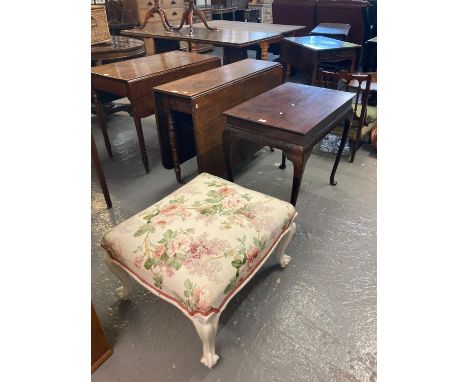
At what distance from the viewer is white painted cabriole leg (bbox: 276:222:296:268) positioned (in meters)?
1.30

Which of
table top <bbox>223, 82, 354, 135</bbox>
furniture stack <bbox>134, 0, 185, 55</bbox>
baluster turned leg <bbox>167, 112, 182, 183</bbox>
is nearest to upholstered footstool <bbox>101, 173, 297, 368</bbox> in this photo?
table top <bbox>223, 82, 354, 135</bbox>

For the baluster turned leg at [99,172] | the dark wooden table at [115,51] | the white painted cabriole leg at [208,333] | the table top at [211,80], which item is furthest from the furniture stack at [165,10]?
the white painted cabriole leg at [208,333]

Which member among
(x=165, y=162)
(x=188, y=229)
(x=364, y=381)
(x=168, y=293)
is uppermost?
(x=188, y=229)

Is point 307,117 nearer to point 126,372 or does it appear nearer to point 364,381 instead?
point 364,381

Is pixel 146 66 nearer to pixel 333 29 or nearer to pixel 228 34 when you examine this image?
pixel 228 34

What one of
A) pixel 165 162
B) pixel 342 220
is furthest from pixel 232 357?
pixel 165 162

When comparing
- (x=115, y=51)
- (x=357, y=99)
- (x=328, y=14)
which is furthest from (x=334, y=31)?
(x=115, y=51)

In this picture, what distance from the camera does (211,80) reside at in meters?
1.88

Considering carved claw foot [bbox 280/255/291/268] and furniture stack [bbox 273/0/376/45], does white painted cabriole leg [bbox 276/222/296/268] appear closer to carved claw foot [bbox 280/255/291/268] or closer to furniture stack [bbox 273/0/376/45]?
carved claw foot [bbox 280/255/291/268]

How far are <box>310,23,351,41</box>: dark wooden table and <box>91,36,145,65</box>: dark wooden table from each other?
2.07 meters

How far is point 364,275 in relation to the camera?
56.9 inches

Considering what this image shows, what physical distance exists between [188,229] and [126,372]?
54 cm

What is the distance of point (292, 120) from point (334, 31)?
2779 mm

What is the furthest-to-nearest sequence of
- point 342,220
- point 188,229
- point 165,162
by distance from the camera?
point 165,162 < point 342,220 < point 188,229
